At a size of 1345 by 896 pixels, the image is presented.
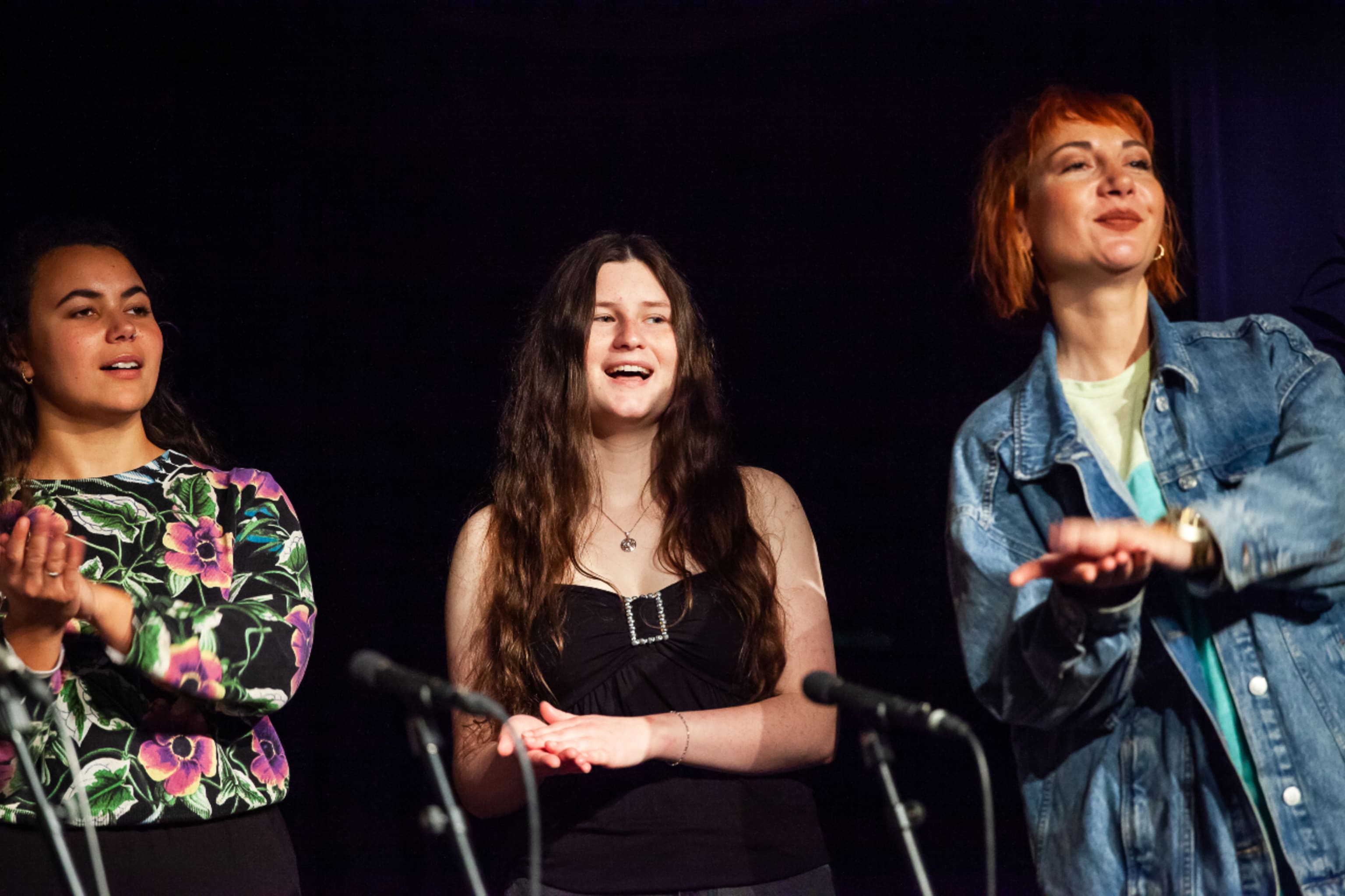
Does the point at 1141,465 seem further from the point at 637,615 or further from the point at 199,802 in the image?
the point at 199,802

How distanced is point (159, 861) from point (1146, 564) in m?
1.66

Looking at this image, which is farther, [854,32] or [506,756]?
[854,32]

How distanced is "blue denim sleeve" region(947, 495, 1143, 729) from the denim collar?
0.43 feet

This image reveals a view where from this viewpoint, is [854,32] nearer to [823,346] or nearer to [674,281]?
[823,346]

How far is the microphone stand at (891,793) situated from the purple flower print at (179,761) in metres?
1.20

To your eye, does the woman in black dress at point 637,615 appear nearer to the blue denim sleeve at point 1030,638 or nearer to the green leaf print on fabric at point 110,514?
the blue denim sleeve at point 1030,638

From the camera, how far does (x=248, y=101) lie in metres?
3.90

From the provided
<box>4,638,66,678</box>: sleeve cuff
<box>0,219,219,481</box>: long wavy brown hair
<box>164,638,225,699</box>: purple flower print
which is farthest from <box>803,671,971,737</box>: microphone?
<box>0,219,219,481</box>: long wavy brown hair

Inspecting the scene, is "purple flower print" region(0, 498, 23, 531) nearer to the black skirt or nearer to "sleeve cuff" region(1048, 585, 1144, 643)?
the black skirt

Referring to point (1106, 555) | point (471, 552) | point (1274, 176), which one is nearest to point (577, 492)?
point (471, 552)

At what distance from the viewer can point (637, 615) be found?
Result: 2.41 metres

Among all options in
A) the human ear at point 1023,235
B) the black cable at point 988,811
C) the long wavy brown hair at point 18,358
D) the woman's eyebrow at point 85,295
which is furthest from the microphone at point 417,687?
the human ear at point 1023,235

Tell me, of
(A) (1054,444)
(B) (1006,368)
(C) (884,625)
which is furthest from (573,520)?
(B) (1006,368)

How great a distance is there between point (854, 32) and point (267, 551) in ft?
8.12
